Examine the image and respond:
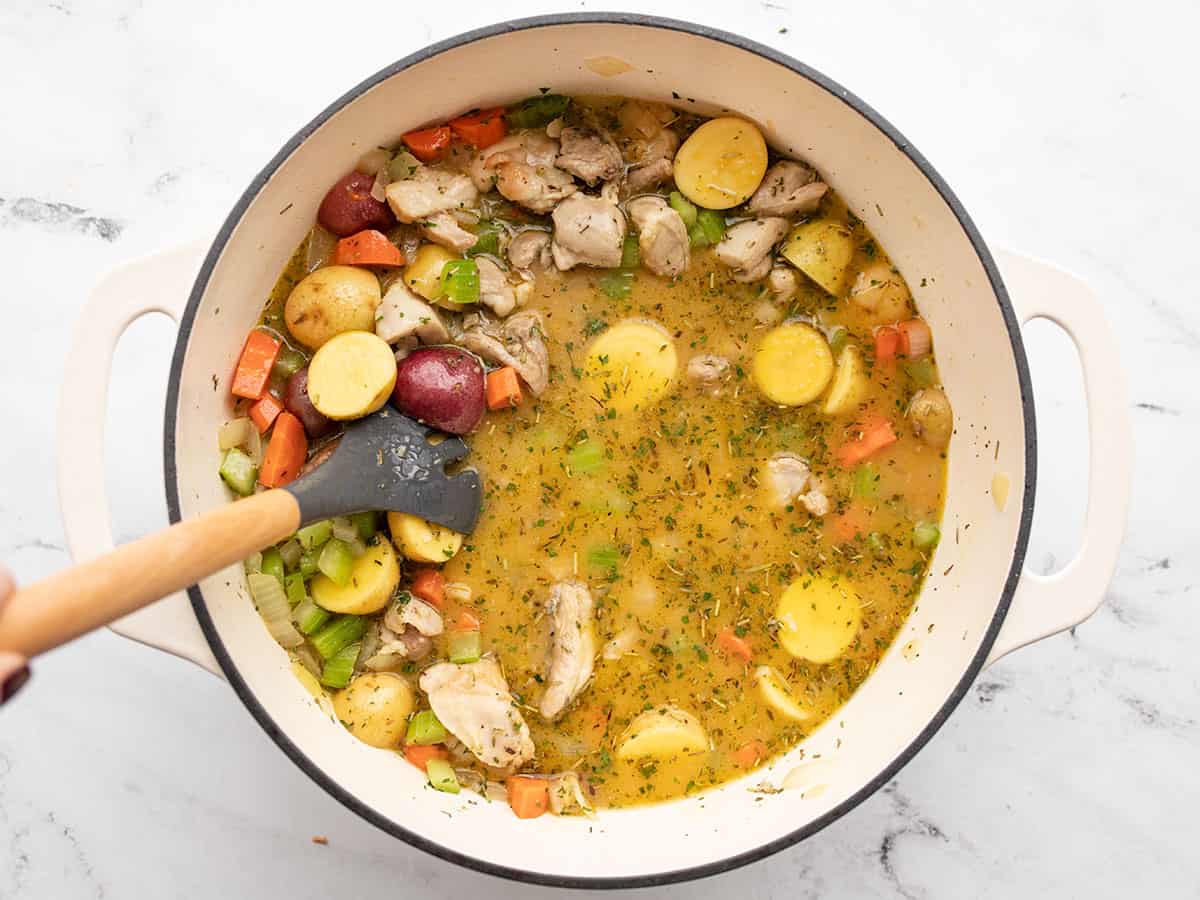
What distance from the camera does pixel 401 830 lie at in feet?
9.39

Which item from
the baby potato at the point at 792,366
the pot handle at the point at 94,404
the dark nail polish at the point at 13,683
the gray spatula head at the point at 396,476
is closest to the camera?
the dark nail polish at the point at 13,683

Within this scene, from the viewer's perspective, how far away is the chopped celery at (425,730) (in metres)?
3.27

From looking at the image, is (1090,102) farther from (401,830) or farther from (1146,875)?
(401,830)

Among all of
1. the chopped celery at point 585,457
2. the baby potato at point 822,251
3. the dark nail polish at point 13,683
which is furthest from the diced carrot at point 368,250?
the dark nail polish at point 13,683

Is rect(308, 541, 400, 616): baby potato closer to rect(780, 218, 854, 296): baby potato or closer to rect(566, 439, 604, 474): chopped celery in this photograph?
rect(566, 439, 604, 474): chopped celery

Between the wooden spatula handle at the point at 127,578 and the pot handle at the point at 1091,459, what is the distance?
6.14ft

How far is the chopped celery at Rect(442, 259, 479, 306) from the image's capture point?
319cm

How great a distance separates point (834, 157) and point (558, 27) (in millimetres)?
853

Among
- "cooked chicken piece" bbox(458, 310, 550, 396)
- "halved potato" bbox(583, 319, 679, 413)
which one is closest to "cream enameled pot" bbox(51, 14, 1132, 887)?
"cooked chicken piece" bbox(458, 310, 550, 396)

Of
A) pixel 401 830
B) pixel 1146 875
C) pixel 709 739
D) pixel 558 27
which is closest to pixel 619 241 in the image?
pixel 558 27

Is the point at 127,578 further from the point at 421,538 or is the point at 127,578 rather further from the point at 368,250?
the point at 368,250

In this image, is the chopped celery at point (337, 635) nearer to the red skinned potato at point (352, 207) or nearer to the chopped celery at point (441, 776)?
the chopped celery at point (441, 776)

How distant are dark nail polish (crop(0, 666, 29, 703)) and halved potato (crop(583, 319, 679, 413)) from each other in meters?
1.90

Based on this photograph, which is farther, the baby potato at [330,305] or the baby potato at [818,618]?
the baby potato at [818,618]
